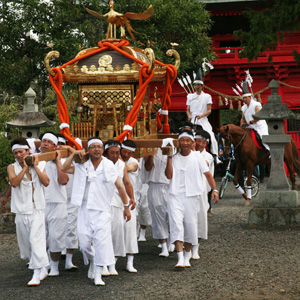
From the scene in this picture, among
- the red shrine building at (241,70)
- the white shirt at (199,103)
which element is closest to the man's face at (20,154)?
the white shirt at (199,103)

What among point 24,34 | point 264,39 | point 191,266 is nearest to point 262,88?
point 24,34

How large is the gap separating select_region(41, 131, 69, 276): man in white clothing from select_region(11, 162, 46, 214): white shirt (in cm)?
42

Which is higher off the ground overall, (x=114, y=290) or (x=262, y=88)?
(x=262, y=88)

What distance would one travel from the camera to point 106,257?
677 cm

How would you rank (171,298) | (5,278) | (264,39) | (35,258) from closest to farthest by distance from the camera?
(171,298) → (35,258) → (5,278) → (264,39)

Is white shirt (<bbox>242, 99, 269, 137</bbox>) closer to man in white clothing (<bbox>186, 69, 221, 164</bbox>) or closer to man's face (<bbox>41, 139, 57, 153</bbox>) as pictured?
man in white clothing (<bbox>186, 69, 221, 164</bbox>)

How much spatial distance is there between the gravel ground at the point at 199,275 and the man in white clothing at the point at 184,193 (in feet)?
1.17

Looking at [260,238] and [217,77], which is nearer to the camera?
[260,238]

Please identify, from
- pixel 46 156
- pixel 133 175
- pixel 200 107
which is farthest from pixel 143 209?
pixel 200 107

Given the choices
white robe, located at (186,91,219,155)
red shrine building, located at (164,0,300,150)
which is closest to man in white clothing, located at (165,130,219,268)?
white robe, located at (186,91,219,155)

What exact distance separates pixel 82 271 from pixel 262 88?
50.1 feet

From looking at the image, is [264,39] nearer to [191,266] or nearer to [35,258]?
[191,266]

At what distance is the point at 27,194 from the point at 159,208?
89.6 inches

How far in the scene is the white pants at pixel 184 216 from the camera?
7641mm
